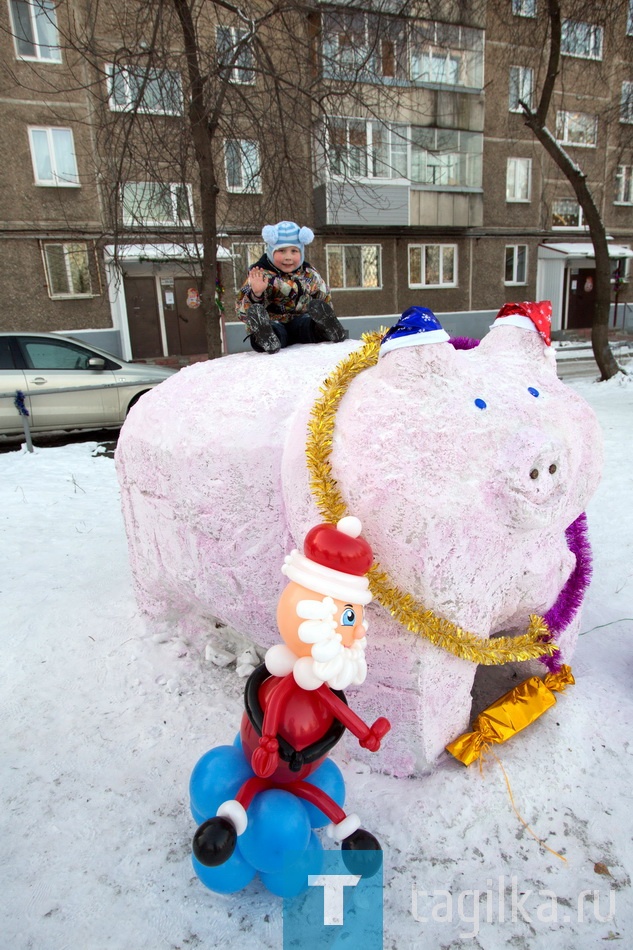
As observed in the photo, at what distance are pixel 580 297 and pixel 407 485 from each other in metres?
21.6

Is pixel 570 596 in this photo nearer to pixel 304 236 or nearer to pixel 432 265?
pixel 304 236

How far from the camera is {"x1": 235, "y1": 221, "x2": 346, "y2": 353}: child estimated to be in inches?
113

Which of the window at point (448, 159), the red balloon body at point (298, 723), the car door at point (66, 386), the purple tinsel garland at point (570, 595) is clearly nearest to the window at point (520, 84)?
the window at point (448, 159)

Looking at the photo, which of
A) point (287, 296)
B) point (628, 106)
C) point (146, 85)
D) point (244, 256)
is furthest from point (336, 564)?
point (244, 256)

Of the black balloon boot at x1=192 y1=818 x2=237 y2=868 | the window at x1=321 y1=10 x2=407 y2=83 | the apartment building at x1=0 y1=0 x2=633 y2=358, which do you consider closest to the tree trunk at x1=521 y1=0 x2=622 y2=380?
the apartment building at x1=0 y1=0 x2=633 y2=358

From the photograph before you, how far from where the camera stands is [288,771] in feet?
5.49

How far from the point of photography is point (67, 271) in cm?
1405

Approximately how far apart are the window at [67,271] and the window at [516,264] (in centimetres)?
1215

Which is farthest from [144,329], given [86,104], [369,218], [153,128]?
[153,128]

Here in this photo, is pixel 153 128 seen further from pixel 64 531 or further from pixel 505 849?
pixel 505 849

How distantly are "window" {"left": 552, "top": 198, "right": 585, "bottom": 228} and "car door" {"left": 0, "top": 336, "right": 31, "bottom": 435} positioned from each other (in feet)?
57.8

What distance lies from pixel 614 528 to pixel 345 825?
3075 mm

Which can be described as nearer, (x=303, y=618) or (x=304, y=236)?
(x=303, y=618)

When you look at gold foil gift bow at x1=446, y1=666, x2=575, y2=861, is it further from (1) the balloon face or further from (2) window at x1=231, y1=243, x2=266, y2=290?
(2) window at x1=231, y1=243, x2=266, y2=290
